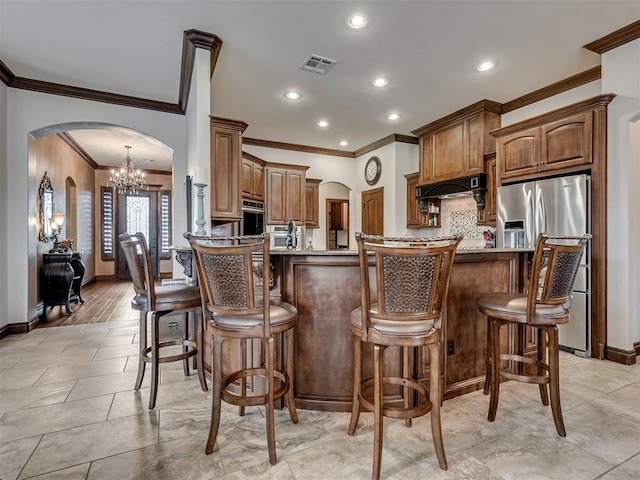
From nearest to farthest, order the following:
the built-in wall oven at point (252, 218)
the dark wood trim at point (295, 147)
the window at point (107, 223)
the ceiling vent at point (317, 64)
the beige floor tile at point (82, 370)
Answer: the beige floor tile at point (82, 370), the ceiling vent at point (317, 64), the built-in wall oven at point (252, 218), the dark wood trim at point (295, 147), the window at point (107, 223)

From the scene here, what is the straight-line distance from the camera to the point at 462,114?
5020mm

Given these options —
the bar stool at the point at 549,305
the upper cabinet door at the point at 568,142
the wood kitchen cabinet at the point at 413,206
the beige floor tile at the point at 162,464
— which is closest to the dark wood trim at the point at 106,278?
the wood kitchen cabinet at the point at 413,206

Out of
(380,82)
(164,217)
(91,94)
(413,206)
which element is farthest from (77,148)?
(413,206)

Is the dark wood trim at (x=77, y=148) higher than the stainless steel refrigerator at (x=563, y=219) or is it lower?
higher

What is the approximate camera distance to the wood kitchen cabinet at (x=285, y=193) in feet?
20.1

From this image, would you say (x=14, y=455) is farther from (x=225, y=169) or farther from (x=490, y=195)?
(x=490, y=195)

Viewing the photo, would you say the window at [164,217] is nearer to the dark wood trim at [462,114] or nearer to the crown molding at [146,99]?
the crown molding at [146,99]

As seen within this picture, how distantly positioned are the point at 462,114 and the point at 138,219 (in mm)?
8306

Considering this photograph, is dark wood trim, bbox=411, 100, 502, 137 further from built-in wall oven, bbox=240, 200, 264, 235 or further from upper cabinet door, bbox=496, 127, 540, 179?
built-in wall oven, bbox=240, 200, 264, 235

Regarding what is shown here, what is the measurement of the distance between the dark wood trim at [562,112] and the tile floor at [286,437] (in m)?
2.43

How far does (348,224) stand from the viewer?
7699mm

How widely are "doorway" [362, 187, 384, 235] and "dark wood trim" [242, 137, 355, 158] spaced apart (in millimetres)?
1023

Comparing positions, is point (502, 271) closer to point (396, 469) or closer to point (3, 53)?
point (396, 469)

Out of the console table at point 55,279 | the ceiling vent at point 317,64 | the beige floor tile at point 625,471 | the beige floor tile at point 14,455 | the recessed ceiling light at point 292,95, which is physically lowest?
the beige floor tile at point 625,471
